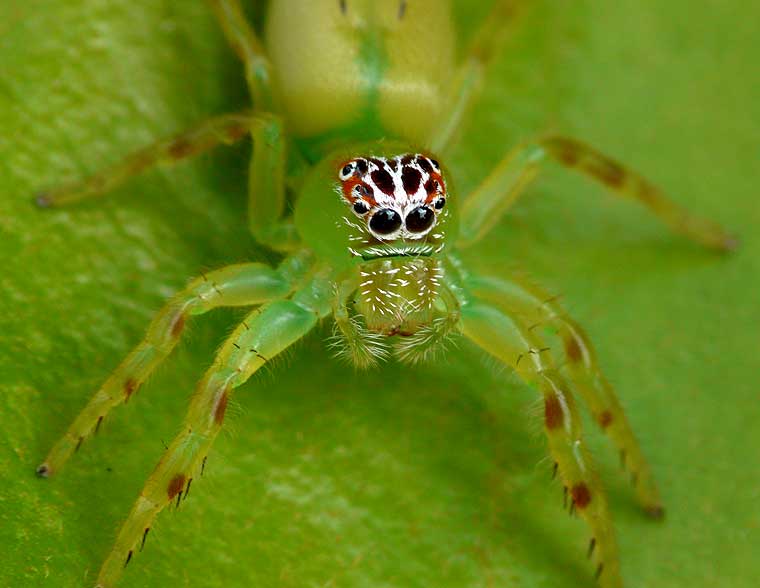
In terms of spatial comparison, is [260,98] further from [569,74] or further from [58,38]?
[569,74]

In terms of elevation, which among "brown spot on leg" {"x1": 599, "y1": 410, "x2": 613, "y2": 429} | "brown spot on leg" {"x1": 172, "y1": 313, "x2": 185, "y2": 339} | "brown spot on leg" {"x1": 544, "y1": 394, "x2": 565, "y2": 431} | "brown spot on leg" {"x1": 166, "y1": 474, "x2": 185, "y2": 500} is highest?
"brown spot on leg" {"x1": 172, "y1": 313, "x2": 185, "y2": 339}

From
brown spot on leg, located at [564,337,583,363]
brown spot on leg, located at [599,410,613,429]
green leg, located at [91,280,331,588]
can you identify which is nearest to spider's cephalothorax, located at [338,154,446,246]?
green leg, located at [91,280,331,588]

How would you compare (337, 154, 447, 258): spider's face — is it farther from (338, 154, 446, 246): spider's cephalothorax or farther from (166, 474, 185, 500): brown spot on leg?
(166, 474, 185, 500): brown spot on leg

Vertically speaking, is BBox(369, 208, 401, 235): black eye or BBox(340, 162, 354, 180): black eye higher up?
BBox(340, 162, 354, 180): black eye

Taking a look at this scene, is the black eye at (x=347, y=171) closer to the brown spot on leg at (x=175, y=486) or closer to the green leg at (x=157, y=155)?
the green leg at (x=157, y=155)

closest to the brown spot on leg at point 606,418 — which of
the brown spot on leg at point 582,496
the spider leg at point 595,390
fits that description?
the spider leg at point 595,390

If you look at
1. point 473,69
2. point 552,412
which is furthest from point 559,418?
point 473,69

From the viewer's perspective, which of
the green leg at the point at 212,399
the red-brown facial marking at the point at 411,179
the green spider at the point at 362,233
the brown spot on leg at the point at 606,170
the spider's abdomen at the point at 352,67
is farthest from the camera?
the brown spot on leg at the point at 606,170
